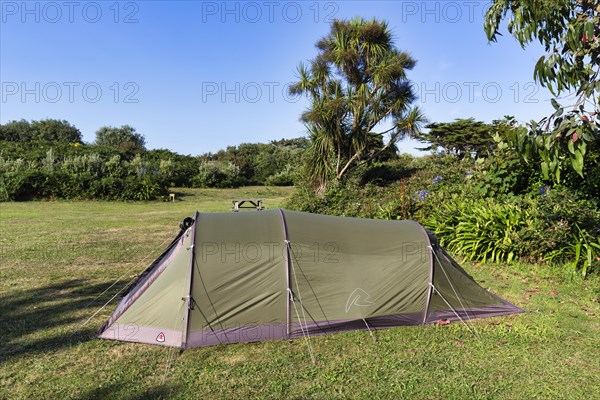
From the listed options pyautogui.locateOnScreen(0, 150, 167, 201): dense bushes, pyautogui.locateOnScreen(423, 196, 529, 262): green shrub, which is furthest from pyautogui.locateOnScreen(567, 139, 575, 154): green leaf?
pyautogui.locateOnScreen(0, 150, 167, 201): dense bushes

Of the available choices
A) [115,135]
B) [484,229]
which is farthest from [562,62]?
[115,135]

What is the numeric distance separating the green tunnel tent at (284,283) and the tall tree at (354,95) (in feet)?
25.9

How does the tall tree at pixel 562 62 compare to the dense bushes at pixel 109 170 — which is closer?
the tall tree at pixel 562 62

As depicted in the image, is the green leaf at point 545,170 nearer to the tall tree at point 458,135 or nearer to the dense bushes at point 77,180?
the dense bushes at point 77,180

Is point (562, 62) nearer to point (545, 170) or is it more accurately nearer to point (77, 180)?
point (545, 170)

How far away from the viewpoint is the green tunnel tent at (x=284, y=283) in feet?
14.7

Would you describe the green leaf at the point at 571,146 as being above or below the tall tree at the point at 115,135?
below

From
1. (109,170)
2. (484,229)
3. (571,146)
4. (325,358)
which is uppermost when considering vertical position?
(109,170)

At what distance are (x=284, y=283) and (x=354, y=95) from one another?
377 inches

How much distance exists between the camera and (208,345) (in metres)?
4.40

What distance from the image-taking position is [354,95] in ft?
42.8

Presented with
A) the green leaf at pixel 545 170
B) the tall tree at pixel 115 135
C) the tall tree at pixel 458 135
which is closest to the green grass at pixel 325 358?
the green leaf at pixel 545 170

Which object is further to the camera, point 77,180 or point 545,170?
point 77,180

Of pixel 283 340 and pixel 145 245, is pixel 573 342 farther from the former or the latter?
pixel 145 245
